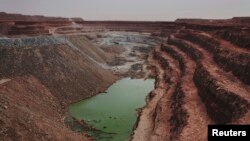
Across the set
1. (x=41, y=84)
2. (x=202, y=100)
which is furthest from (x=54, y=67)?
(x=202, y=100)

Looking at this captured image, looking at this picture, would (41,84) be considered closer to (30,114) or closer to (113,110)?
(113,110)

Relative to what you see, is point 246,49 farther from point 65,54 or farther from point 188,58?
point 65,54

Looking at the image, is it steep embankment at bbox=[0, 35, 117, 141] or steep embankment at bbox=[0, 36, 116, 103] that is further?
steep embankment at bbox=[0, 36, 116, 103]

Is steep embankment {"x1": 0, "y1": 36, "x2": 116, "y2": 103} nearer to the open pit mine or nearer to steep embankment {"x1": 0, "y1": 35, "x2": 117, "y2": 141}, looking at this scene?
steep embankment {"x1": 0, "y1": 35, "x2": 117, "y2": 141}

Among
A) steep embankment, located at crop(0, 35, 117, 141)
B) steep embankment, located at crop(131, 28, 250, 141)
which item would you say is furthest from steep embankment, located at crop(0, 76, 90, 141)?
steep embankment, located at crop(131, 28, 250, 141)

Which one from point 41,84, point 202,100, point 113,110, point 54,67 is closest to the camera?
point 202,100

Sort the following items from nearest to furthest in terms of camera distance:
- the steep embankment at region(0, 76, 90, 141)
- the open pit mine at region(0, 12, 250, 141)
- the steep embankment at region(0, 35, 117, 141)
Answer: the steep embankment at region(0, 76, 90, 141)
the steep embankment at region(0, 35, 117, 141)
the open pit mine at region(0, 12, 250, 141)

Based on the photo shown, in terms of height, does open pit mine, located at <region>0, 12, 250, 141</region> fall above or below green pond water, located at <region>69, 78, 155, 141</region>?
above
